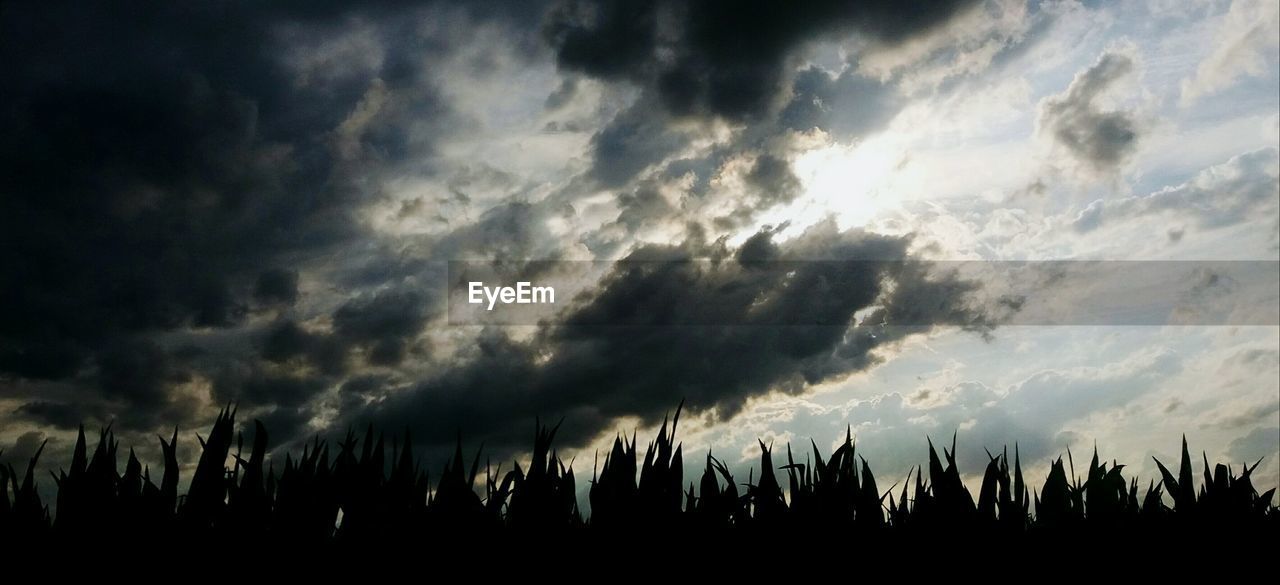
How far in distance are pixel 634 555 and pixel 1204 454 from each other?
4.02 meters

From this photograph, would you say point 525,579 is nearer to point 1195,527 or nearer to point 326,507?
point 326,507

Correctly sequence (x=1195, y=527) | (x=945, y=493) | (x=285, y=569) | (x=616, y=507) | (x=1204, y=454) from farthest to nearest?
1. (x=1204, y=454)
2. (x=1195, y=527)
3. (x=945, y=493)
4. (x=616, y=507)
5. (x=285, y=569)

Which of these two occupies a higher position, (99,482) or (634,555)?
(99,482)

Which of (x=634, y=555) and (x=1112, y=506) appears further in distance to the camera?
(x=1112, y=506)

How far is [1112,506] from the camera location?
4.68 m

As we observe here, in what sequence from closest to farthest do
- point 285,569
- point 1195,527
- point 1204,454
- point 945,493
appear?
point 285,569, point 945,493, point 1195,527, point 1204,454

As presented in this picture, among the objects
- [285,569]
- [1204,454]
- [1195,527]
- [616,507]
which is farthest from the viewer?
[1204,454]

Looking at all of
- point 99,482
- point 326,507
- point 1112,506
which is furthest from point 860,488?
point 99,482

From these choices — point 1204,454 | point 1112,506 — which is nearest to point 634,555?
point 1112,506

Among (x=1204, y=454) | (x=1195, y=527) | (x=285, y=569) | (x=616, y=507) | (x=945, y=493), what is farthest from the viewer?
(x=1204, y=454)

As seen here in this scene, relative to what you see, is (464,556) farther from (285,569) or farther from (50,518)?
(50,518)

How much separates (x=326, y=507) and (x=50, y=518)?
1863mm

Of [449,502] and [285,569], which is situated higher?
[449,502]

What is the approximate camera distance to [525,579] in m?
3.46
